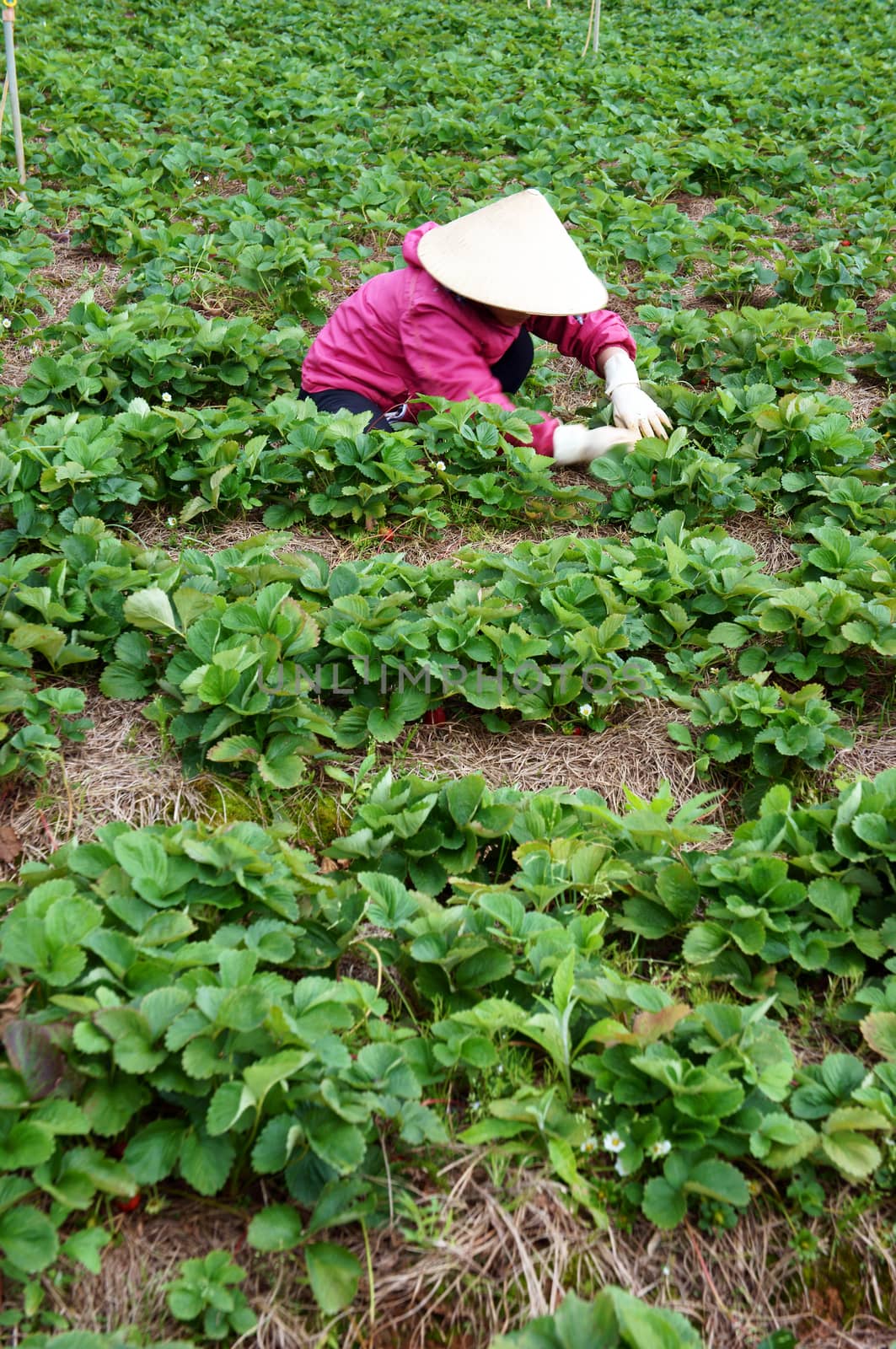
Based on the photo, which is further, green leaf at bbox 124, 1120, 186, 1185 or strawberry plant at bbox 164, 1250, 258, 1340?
green leaf at bbox 124, 1120, 186, 1185

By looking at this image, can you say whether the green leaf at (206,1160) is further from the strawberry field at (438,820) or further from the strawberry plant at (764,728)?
the strawberry plant at (764,728)

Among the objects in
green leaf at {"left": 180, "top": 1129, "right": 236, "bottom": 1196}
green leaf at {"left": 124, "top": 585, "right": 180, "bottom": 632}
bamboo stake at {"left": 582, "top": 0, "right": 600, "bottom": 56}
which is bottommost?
green leaf at {"left": 180, "top": 1129, "right": 236, "bottom": 1196}

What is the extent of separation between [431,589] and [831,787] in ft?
3.88

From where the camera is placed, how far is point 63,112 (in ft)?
22.9

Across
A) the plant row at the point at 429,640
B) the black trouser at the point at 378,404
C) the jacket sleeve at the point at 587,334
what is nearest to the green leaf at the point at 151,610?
the plant row at the point at 429,640

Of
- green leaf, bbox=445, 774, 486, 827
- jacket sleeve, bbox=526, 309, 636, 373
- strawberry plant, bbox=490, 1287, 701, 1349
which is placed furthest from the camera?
jacket sleeve, bbox=526, 309, 636, 373

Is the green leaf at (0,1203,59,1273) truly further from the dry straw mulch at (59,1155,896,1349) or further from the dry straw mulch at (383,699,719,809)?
the dry straw mulch at (383,699,719,809)

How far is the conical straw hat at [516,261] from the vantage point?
11.3ft

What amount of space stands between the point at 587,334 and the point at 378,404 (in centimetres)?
81

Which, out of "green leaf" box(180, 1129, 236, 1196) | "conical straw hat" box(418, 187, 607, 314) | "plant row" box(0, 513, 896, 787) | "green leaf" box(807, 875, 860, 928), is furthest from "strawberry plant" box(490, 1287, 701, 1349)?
"conical straw hat" box(418, 187, 607, 314)

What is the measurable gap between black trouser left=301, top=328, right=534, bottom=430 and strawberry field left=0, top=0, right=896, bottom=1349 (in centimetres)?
19

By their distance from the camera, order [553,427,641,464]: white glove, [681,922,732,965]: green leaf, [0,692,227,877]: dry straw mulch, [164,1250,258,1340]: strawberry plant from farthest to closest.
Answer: [553,427,641,464]: white glove < [0,692,227,877]: dry straw mulch < [681,922,732,965]: green leaf < [164,1250,258,1340]: strawberry plant

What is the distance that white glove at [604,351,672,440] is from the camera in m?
3.90

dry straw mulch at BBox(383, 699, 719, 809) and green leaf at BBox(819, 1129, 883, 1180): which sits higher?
green leaf at BBox(819, 1129, 883, 1180)
